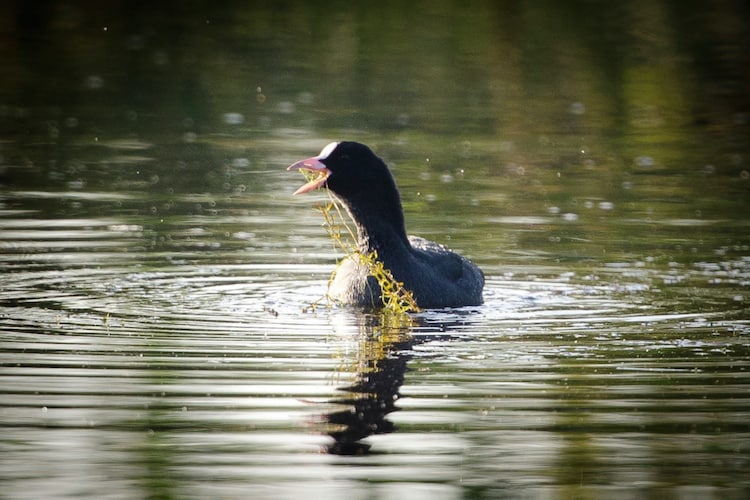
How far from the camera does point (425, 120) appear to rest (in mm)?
23141

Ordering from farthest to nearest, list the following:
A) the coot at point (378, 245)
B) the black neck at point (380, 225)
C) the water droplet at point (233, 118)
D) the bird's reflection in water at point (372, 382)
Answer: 1. the water droplet at point (233, 118)
2. the black neck at point (380, 225)
3. the coot at point (378, 245)
4. the bird's reflection in water at point (372, 382)

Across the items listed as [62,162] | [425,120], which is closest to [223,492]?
[62,162]

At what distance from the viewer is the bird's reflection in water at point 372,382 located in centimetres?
793

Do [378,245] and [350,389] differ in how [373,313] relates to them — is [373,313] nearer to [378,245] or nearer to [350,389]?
[378,245]

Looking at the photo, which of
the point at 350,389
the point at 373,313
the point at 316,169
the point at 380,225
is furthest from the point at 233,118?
the point at 350,389

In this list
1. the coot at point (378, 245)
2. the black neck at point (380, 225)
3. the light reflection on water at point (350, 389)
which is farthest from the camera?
the black neck at point (380, 225)

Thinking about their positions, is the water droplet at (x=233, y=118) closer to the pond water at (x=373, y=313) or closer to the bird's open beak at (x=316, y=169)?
the pond water at (x=373, y=313)

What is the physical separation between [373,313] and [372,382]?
98.2 inches

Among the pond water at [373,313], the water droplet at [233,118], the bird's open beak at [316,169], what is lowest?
the water droplet at [233,118]

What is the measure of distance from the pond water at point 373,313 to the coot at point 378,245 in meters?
0.22

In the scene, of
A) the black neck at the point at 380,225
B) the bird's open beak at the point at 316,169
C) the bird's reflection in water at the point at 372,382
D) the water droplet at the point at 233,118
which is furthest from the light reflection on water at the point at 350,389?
the water droplet at the point at 233,118

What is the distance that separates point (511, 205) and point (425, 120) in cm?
703

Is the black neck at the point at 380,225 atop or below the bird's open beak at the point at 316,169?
below

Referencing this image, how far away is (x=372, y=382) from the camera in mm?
9164
